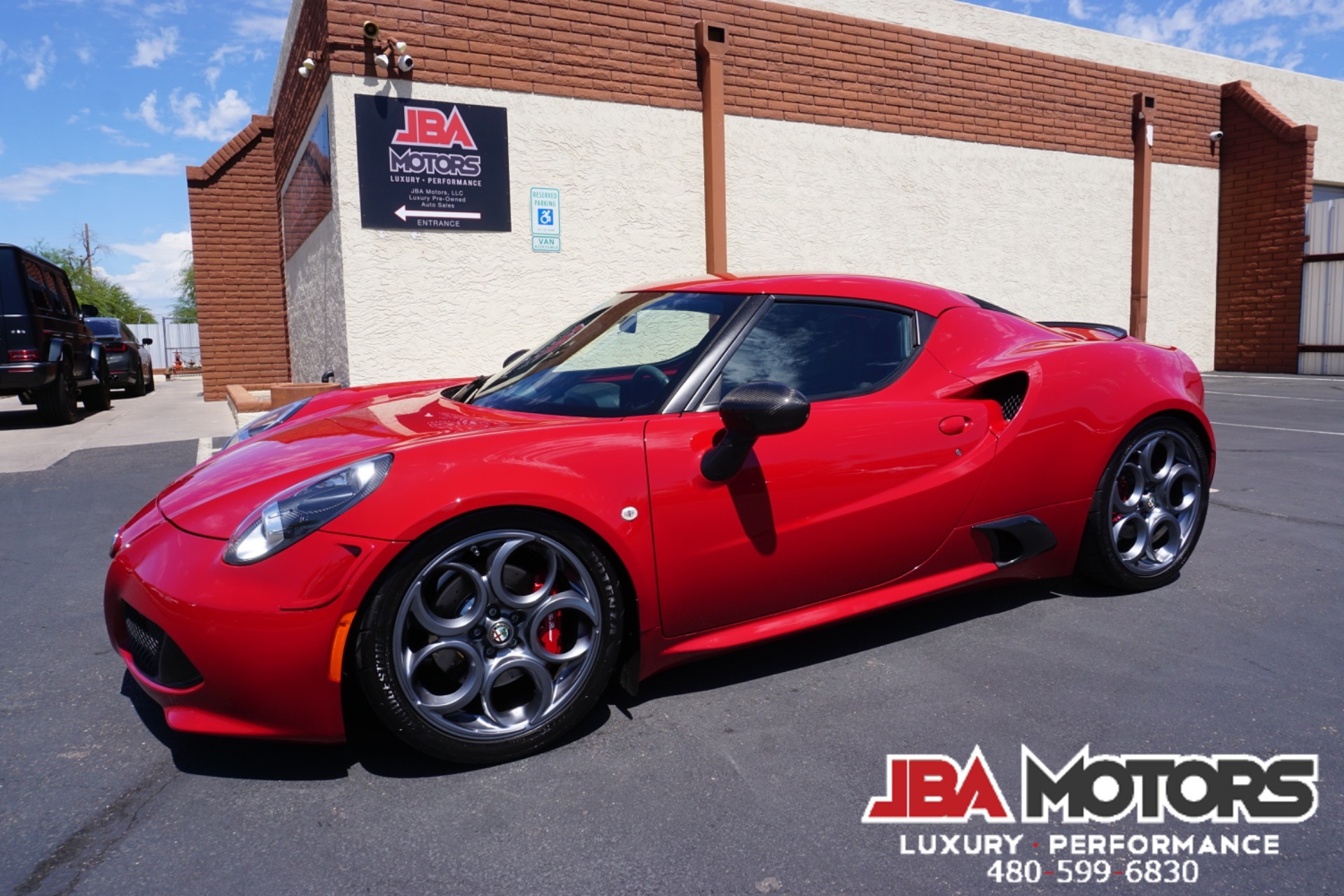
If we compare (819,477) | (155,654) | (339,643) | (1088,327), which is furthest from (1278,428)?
(155,654)

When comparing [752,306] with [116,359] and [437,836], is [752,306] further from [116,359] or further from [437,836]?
[116,359]

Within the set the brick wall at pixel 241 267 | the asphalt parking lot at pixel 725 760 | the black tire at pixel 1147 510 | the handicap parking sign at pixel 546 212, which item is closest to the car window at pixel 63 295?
the brick wall at pixel 241 267

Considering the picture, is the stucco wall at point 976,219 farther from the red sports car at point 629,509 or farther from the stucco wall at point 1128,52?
the red sports car at point 629,509

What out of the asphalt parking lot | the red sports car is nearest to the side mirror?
the red sports car

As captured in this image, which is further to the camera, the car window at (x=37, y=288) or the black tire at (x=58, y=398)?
the black tire at (x=58, y=398)

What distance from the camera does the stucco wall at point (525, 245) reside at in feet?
30.2

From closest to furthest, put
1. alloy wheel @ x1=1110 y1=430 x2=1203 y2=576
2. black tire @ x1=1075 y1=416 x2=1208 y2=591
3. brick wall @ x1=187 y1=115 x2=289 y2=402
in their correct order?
black tire @ x1=1075 y1=416 x2=1208 y2=591
alloy wheel @ x1=1110 y1=430 x2=1203 y2=576
brick wall @ x1=187 y1=115 x2=289 y2=402

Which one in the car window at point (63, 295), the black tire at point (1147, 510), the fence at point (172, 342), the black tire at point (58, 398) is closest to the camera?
the black tire at point (1147, 510)

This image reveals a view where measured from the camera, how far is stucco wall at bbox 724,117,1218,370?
37.4ft

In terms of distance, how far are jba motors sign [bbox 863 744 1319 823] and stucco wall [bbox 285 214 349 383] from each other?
8.22m

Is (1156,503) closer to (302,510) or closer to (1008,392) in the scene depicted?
(1008,392)

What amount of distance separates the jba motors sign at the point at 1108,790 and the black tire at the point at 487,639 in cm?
82

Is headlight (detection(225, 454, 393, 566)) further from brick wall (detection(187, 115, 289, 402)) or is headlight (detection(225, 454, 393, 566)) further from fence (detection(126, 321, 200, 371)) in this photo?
fence (detection(126, 321, 200, 371))

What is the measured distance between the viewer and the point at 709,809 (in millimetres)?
2115
